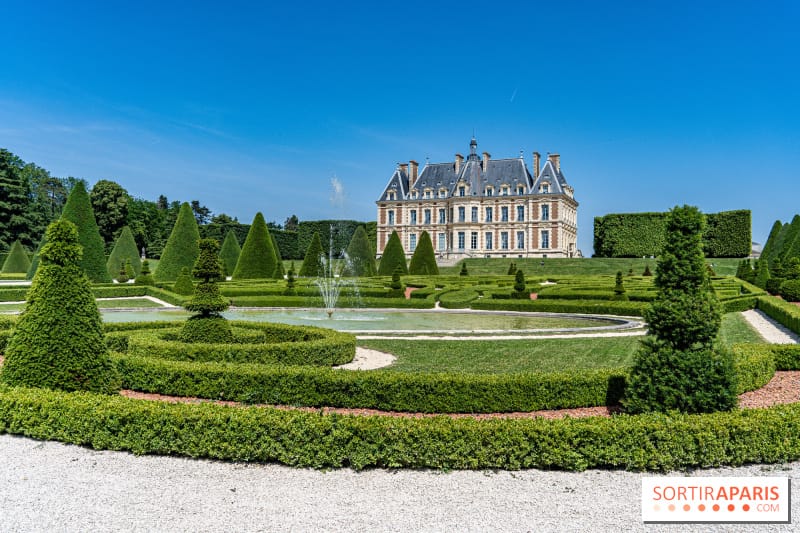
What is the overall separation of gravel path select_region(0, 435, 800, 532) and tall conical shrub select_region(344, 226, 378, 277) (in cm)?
3356

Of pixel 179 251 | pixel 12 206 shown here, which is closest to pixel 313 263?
pixel 179 251

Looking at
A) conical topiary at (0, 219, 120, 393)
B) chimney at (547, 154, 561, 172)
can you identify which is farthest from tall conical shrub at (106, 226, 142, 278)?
chimney at (547, 154, 561, 172)

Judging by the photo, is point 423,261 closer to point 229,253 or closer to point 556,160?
point 229,253

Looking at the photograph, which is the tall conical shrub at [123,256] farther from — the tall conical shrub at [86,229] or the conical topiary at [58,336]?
the conical topiary at [58,336]

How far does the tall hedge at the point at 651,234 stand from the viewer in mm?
48719

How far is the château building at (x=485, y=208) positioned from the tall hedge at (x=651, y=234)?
3.83 m

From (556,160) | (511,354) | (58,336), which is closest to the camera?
(58,336)

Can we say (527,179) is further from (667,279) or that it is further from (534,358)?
(667,279)

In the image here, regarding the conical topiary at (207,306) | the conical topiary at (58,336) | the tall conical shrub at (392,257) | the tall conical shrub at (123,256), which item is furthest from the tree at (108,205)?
the conical topiary at (58,336)

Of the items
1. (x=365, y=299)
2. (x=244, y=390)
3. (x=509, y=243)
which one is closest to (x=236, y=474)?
(x=244, y=390)

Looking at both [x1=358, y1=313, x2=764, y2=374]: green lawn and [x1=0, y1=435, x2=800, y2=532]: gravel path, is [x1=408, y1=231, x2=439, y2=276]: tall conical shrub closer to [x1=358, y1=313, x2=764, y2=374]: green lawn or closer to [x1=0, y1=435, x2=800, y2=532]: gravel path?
[x1=358, y1=313, x2=764, y2=374]: green lawn

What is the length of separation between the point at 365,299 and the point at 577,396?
51.7 ft

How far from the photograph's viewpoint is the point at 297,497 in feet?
14.7

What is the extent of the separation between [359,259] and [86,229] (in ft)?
56.4
